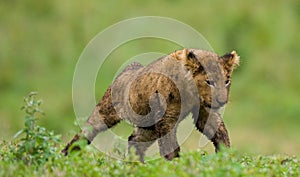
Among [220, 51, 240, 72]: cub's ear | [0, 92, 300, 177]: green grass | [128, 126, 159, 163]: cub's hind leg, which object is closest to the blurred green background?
[128, 126, 159, 163]: cub's hind leg

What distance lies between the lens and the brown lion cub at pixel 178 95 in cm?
945

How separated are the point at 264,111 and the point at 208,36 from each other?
2.38 meters

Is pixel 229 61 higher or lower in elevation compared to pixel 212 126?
higher

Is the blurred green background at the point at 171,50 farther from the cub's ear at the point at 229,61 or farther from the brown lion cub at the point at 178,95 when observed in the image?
the cub's ear at the point at 229,61

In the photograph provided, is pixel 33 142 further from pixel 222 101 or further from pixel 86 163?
pixel 222 101

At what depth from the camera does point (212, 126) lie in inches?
383

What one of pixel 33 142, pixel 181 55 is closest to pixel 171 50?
pixel 181 55

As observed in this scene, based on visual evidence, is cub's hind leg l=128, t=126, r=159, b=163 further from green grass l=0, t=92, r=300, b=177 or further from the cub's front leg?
green grass l=0, t=92, r=300, b=177

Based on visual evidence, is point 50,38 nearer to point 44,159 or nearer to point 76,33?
point 76,33

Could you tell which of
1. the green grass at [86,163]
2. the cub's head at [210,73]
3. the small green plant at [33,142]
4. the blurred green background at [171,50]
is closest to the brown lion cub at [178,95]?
the cub's head at [210,73]

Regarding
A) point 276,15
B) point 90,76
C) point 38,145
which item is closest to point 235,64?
point 38,145

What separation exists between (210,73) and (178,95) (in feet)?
1.30

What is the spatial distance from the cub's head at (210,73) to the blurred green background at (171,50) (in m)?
8.68

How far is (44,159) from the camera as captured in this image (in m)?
8.36
